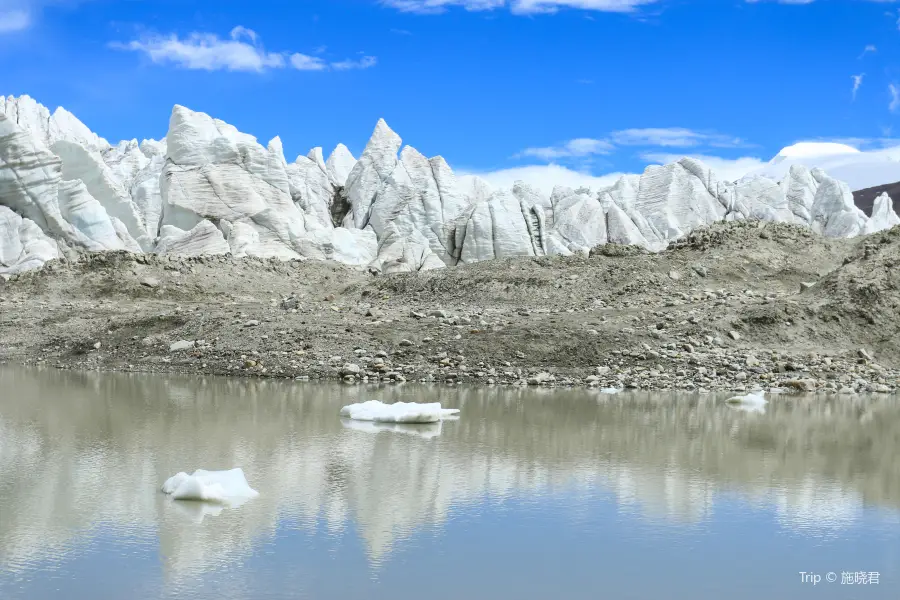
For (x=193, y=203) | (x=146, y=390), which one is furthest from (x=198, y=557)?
(x=193, y=203)

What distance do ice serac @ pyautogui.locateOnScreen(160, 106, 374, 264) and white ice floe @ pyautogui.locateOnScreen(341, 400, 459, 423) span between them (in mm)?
30781

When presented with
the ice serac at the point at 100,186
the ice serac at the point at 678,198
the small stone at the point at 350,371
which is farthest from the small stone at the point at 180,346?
the ice serac at the point at 678,198

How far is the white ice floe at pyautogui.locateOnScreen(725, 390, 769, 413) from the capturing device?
633 inches

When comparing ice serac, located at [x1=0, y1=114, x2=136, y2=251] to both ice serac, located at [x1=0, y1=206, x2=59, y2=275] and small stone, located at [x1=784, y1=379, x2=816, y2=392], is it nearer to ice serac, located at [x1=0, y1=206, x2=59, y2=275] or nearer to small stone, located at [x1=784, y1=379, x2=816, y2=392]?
ice serac, located at [x1=0, y1=206, x2=59, y2=275]

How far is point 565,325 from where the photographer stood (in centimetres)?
2047

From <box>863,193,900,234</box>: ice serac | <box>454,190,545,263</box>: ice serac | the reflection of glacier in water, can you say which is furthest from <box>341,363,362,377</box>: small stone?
<box>863,193,900,234</box>: ice serac

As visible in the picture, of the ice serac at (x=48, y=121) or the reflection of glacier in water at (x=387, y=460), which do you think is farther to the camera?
the ice serac at (x=48, y=121)

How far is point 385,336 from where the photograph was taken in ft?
66.8

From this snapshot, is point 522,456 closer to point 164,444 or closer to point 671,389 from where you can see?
point 164,444

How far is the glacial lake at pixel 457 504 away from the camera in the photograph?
6898mm

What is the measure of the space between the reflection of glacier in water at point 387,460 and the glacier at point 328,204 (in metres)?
17.9

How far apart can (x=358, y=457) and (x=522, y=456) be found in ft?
6.62

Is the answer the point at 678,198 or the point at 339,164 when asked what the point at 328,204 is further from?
the point at 678,198

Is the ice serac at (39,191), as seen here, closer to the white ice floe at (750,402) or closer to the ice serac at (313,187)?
the ice serac at (313,187)
